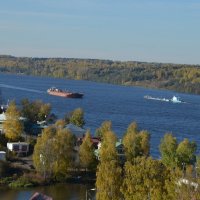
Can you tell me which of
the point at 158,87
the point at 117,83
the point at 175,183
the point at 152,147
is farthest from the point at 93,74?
the point at 175,183

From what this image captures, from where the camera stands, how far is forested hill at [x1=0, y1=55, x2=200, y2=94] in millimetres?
104856

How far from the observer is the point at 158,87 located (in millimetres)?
110250

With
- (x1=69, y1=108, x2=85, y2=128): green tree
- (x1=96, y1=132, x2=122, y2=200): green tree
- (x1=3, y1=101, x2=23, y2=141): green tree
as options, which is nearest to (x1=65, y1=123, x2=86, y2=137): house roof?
(x1=69, y1=108, x2=85, y2=128): green tree

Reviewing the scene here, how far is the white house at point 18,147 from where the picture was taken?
2328 centimetres

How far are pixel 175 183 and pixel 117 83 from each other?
103 metres

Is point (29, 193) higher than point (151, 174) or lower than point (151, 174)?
lower

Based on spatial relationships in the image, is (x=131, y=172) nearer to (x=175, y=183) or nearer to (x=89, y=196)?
(x=175, y=183)

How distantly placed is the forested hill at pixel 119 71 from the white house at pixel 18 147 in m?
79.6

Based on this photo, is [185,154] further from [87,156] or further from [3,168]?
[3,168]

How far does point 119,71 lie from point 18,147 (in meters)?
96.1

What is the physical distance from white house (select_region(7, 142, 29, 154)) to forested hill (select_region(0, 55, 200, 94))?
261 feet

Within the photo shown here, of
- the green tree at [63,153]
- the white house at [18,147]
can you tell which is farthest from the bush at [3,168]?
the white house at [18,147]

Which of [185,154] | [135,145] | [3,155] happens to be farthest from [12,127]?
[185,154]

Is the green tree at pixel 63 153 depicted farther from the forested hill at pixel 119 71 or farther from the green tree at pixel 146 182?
the forested hill at pixel 119 71
